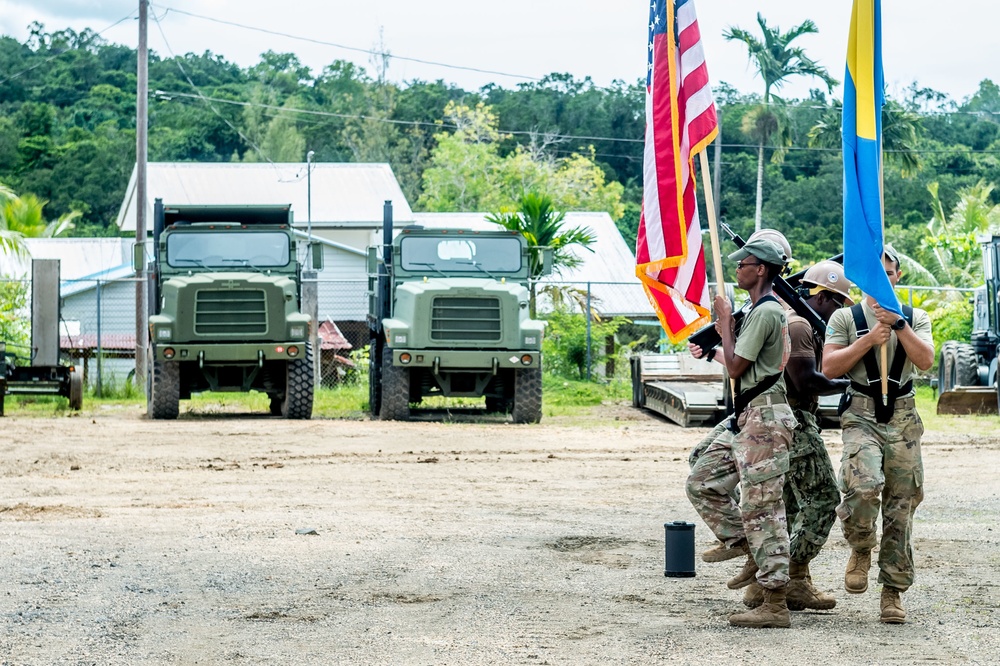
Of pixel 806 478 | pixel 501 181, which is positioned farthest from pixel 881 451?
pixel 501 181

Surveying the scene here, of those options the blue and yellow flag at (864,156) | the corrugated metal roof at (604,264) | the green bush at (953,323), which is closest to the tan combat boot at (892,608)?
the blue and yellow flag at (864,156)

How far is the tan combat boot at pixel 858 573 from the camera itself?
22.7ft

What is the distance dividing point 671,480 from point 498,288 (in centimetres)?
661

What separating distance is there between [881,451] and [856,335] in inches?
22.2

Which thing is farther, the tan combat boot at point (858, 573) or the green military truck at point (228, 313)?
the green military truck at point (228, 313)

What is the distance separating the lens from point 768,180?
5966 cm

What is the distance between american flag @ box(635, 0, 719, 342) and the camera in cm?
806

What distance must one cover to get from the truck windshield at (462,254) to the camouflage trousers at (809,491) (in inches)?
506

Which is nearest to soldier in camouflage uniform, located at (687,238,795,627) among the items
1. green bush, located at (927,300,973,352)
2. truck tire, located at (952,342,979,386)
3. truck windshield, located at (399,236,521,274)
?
truck windshield, located at (399,236,521,274)

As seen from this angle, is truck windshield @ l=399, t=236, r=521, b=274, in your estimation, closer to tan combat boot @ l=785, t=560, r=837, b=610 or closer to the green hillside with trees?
tan combat boot @ l=785, t=560, r=837, b=610

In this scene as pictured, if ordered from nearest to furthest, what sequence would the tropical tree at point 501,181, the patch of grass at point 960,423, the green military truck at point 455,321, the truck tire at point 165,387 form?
the patch of grass at point 960,423 → the green military truck at point 455,321 → the truck tire at point 165,387 → the tropical tree at point 501,181

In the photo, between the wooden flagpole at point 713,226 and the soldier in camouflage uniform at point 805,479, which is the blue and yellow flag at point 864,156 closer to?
the soldier in camouflage uniform at point 805,479

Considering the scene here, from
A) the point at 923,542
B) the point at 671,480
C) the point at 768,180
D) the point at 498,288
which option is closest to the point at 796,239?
the point at 768,180

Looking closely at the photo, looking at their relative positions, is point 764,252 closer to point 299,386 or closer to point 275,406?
point 299,386
